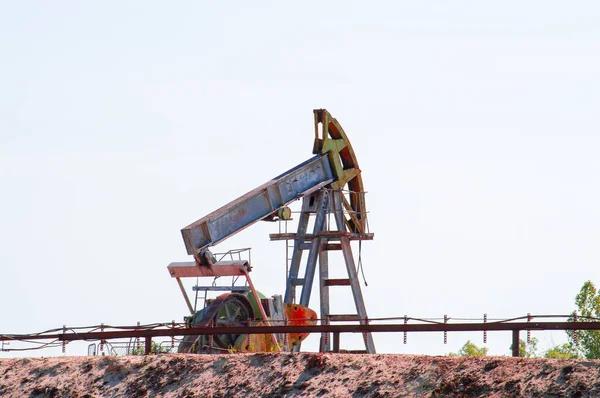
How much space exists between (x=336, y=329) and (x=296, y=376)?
1133mm

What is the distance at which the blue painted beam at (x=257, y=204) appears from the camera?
29922 millimetres

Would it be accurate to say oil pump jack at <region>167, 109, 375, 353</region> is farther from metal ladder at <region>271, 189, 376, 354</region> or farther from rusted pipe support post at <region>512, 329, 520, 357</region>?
rusted pipe support post at <region>512, 329, 520, 357</region>

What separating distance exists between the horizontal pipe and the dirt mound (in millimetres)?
467

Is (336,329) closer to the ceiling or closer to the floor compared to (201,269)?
closer to the floor

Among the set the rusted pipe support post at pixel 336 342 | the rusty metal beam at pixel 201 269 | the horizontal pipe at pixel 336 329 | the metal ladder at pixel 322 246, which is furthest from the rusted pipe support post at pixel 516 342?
the metal ladder at pixel 322 246

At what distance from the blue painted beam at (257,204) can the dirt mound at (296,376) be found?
6618 mm

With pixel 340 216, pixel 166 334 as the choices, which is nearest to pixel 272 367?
pixel 166 334

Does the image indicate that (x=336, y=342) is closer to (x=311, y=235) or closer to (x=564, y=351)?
(x=311, y=235)

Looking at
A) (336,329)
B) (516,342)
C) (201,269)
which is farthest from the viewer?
(201,269)

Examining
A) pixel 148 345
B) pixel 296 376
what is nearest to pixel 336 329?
pixel 296 376

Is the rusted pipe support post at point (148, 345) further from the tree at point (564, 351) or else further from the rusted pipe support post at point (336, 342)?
the tree at point (564, 351)

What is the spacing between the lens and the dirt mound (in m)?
18.3

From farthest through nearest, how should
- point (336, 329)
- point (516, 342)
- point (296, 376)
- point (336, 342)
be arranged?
point (336, 342), point (336, 329), point (296, 376), point (516, 342)

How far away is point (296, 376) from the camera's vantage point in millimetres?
20625
